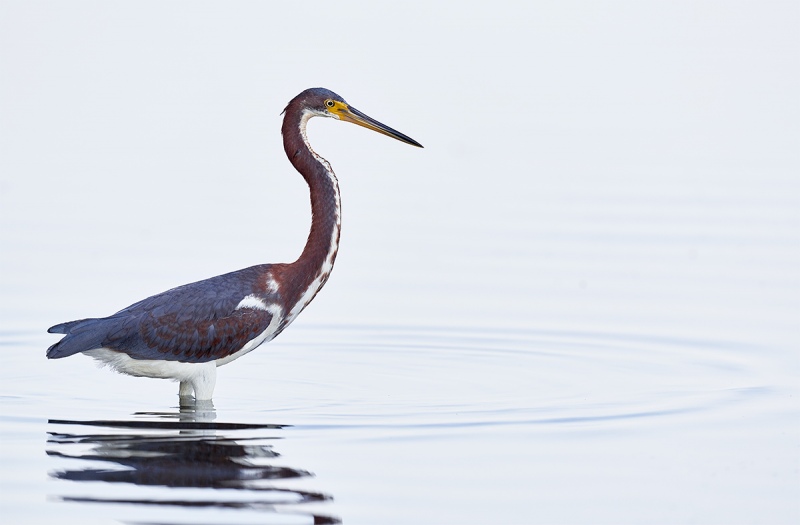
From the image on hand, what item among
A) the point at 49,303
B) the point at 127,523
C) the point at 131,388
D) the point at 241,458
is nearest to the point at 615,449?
the point at 241,458

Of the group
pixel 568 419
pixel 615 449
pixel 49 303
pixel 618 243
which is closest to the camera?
pixel 615 449

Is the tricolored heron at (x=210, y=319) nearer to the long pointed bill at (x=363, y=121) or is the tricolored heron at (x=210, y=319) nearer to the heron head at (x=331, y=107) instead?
the heron head at (x=331, y=107)

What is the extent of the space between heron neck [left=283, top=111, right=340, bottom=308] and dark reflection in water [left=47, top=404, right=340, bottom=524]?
123 centimetres

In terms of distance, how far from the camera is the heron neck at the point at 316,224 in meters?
12.4

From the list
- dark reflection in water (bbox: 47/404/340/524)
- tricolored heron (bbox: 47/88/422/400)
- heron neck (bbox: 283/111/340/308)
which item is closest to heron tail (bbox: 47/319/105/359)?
tricolored heron (bbox: 47/88/422/400)

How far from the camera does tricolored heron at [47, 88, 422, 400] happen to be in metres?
11.9

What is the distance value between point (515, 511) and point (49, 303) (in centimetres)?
702

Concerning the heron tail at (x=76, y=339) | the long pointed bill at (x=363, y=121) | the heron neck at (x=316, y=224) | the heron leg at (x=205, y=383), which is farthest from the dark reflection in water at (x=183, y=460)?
the long pointed bill at (x=363, y=121)

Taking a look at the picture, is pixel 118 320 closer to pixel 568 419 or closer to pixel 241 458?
pixel 241 458

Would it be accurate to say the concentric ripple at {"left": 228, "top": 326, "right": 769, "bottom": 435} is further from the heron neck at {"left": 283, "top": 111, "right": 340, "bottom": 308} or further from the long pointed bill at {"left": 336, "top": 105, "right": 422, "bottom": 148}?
the long pointed bill at {"left": 336, "top": 105, "right": 422, "bottom": 148}

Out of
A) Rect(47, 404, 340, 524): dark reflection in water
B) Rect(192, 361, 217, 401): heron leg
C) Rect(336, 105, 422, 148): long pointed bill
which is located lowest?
Rect(47, 404, 340, 524): dark reflection in water

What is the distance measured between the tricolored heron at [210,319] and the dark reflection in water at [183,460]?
45 centimetres

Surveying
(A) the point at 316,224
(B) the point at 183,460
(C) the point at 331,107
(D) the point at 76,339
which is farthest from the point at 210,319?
(C) the point at 331,107

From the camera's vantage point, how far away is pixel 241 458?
1038 centimetres
